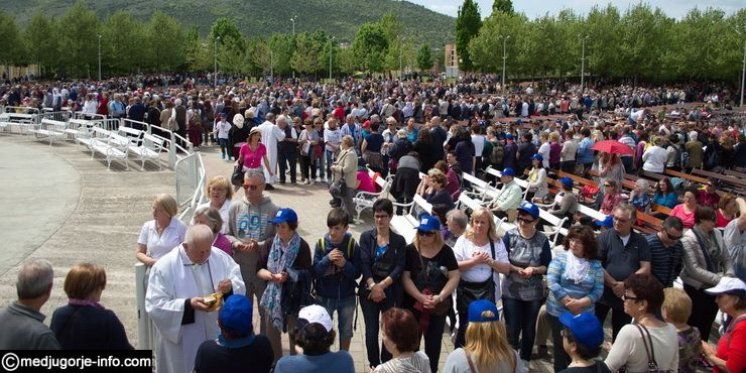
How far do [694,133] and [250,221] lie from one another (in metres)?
17.8

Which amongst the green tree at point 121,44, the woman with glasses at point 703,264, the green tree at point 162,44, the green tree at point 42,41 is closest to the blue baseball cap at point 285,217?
the woman with glasses at point 703,264

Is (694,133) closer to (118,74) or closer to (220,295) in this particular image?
(220,295)

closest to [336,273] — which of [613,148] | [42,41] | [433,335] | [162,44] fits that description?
[433,335]

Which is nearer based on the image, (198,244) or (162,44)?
(198,244)

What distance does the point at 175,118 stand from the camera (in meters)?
21.7

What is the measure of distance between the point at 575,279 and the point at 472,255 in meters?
0.94

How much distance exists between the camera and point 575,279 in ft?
20.9

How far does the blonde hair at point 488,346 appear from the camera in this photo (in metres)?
4.50

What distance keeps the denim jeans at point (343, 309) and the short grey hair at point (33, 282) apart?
2.51m

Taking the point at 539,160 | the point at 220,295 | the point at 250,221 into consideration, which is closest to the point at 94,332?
the point at 220,295

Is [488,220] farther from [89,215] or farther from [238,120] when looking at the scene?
[238,120]

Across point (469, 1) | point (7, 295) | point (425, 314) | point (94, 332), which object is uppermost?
point (469, 1)

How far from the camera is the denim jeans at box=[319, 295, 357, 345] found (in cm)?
642

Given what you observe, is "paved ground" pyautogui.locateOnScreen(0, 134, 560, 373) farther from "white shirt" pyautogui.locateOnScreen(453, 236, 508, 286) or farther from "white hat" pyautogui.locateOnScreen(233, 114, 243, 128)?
"white hat" pyautogui.locateOnScreen(233, 114, 243, 128)
